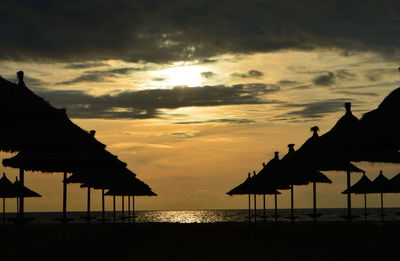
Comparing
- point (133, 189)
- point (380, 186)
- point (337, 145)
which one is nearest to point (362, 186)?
point (380, 186)

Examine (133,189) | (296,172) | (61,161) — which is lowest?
(133,189)

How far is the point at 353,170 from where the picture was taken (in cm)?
2041

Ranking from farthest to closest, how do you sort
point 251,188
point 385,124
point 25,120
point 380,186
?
point 380,186 < point 251,188 < point 385,124 < point 25,120

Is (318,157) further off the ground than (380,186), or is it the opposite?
(318,157)

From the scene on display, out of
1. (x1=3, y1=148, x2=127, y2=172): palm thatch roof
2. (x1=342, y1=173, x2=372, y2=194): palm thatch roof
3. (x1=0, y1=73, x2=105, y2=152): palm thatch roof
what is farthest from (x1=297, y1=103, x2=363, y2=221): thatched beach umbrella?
(x1=342, y1=173, x2=372, y2=194): palm thatch roof

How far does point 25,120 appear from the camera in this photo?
11938mm

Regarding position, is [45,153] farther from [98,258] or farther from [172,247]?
[172,247]

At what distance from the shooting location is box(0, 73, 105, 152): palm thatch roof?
11.7 m

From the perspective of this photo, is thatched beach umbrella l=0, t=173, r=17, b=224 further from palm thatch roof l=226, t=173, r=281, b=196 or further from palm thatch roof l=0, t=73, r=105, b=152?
palm thatch roof l=0, t=73, r=105, b=152

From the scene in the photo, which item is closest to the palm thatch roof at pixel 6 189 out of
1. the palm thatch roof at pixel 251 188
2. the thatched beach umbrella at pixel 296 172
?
the palm thatch roof at pixel 251 188

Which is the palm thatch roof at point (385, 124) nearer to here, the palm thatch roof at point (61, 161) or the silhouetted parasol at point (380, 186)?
the palm thatch roof at point (61, 161)

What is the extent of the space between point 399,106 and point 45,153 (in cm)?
744

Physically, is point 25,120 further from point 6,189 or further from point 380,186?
point 380,186

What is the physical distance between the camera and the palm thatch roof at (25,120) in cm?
1173
